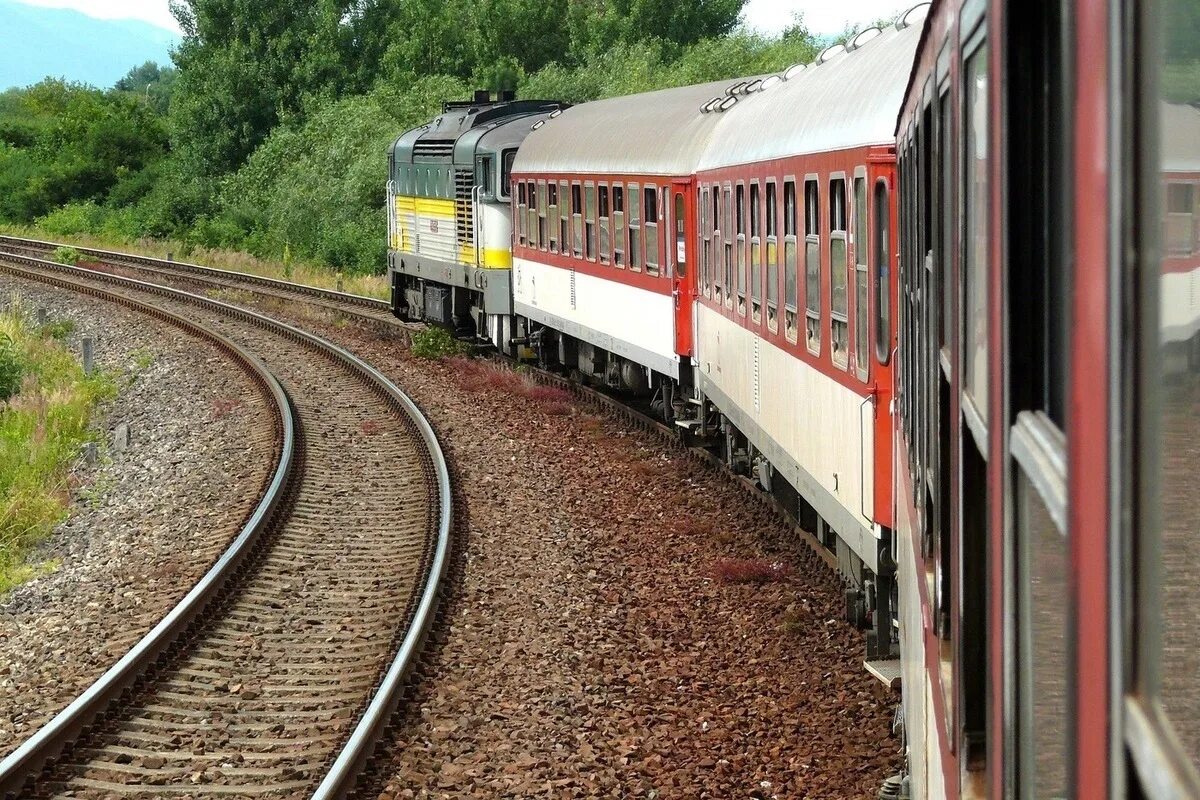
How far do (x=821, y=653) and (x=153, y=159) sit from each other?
53.1 m

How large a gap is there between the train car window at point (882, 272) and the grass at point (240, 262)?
26.7 m

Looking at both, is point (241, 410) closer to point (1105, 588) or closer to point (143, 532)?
point (143, 532)

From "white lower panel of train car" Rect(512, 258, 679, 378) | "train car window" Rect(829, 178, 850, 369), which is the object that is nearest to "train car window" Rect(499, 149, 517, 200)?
"white lower panel of train car" Rect(512, 258, 679, 378)

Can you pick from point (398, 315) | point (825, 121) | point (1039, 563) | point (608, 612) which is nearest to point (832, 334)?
point (825, 121)

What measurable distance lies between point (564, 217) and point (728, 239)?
7.12 m

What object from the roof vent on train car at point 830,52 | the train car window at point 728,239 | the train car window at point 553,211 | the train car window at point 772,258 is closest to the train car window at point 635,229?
the train car window at point 553,211

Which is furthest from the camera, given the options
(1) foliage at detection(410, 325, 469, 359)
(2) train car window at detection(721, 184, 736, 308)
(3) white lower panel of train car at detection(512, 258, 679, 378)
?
(1) foliage at detection(410, 325, 469, 359)

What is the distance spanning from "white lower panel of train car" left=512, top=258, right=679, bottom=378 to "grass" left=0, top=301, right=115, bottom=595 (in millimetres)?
5379

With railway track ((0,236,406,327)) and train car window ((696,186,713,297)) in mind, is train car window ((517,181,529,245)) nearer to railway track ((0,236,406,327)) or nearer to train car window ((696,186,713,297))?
railway track ((0,236,406,327))

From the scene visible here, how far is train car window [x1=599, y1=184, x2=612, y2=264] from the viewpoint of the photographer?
16719mm

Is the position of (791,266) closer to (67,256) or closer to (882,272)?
(882,272)

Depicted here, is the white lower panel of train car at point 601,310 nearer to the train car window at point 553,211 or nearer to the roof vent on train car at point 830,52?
the train car window at point 553,211

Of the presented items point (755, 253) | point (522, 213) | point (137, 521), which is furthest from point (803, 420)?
point (522, 213)

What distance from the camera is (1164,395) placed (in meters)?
1.11
